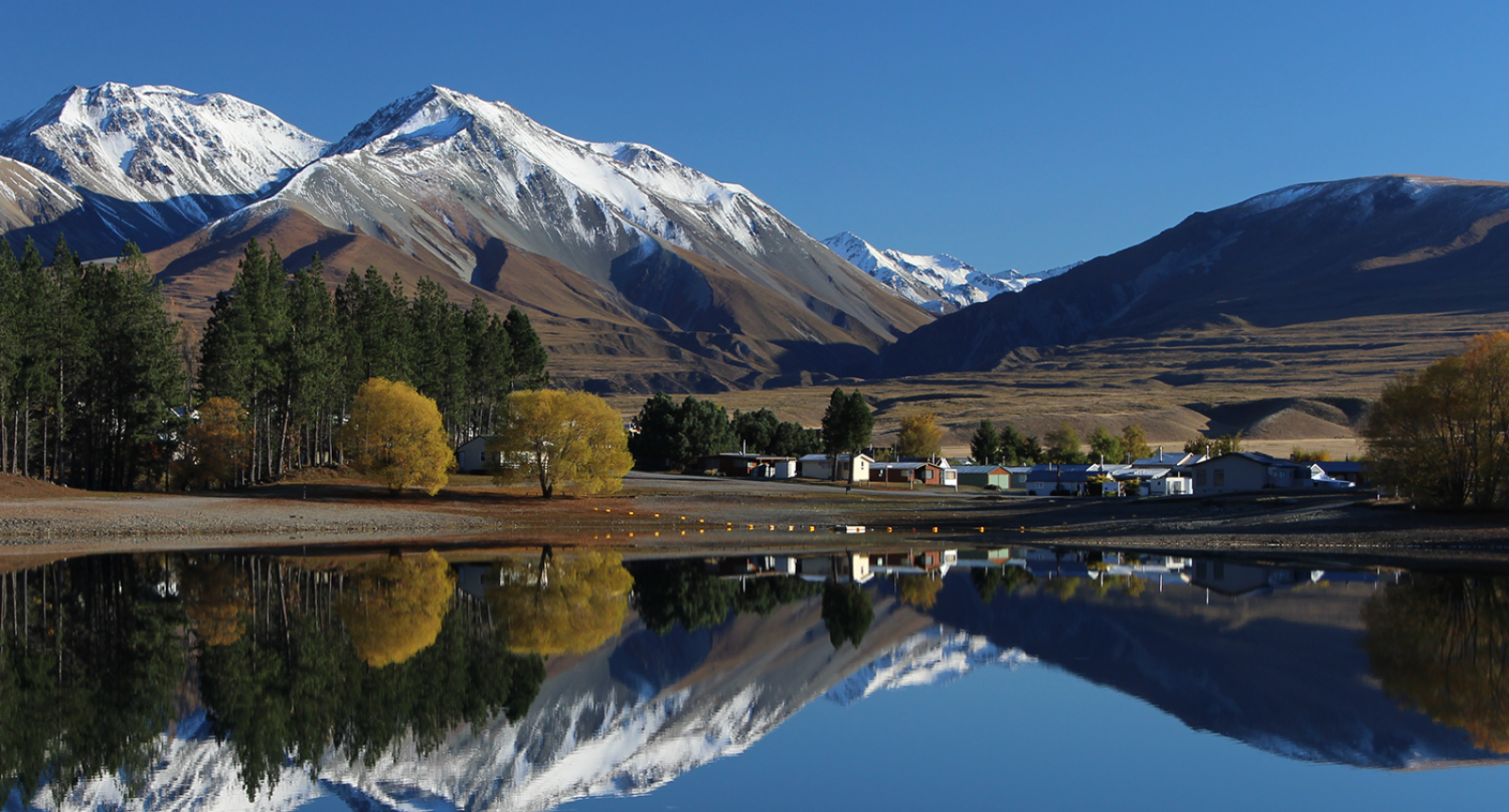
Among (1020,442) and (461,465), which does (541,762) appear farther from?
(1020,442)

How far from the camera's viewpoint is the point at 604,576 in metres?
43.2

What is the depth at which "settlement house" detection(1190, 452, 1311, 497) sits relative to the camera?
9838 centimetres

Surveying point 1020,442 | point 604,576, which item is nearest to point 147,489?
point 604,576

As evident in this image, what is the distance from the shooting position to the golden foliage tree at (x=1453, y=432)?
56.9m

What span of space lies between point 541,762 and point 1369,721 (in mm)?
14474

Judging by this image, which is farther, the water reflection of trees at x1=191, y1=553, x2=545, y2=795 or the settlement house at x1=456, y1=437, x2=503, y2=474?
the settlement house at x1=456, y1=437, x2=503, y2=474

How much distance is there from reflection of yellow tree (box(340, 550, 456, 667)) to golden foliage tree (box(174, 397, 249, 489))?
115 ft

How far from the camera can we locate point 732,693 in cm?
2544

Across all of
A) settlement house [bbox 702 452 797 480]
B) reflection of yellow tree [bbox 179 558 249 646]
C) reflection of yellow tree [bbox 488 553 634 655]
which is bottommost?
reflection of yellow tree [bbox 488 553 634 655]

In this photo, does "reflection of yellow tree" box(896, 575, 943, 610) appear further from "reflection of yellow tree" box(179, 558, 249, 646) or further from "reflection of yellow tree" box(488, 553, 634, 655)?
"reflection of yellow tree" box(179, 558, 249, 646)

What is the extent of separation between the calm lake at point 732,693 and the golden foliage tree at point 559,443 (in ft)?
111

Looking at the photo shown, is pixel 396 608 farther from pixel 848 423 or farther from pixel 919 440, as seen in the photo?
pixel 919 440

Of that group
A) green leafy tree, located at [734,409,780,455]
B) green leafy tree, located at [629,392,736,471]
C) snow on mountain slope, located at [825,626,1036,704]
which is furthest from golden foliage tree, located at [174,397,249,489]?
green leafy tree, located at [734,409,780,455]

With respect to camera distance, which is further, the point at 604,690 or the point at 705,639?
the point at 705,639
